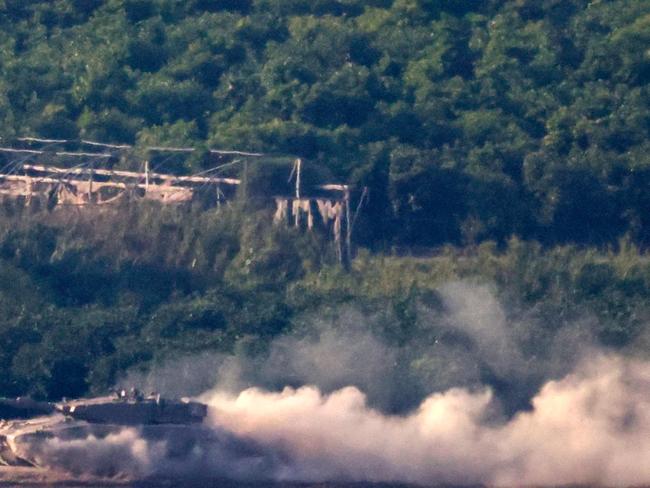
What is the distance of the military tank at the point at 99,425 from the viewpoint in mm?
27828

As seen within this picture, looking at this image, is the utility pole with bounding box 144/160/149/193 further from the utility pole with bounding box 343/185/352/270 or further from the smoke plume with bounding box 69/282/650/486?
the smoke plume with bounding box 69/282/650/486

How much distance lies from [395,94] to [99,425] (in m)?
27.4

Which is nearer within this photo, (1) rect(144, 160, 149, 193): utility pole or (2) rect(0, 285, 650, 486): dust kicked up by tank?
(2) rect(0, 285, 650, 486): dust kicked up by tank

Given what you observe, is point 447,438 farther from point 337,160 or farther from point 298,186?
point 337,160

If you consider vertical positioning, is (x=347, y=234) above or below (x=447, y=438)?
above

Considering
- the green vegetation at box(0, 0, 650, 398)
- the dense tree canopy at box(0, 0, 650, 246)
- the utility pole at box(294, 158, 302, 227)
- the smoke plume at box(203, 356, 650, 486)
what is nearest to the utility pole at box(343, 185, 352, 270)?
the green vegetation at box(0, 0, 650, 398)

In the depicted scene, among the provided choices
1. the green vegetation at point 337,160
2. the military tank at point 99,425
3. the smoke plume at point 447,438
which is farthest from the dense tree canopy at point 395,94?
the military tank at point 99,425

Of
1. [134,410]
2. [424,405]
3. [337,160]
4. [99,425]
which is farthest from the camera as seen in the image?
[337,160]

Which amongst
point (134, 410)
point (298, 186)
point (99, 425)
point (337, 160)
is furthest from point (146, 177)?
point (99, 425)

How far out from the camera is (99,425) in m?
28.3

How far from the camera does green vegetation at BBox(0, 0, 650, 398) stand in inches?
1470

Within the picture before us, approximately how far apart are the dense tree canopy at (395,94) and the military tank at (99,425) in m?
19.0

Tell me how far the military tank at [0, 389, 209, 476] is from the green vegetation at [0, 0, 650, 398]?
635 cm

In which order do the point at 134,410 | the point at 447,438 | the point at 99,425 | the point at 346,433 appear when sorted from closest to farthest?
the point at 99,425 < the point at 134,410 < the point at 346,433 < the point at 447,438
